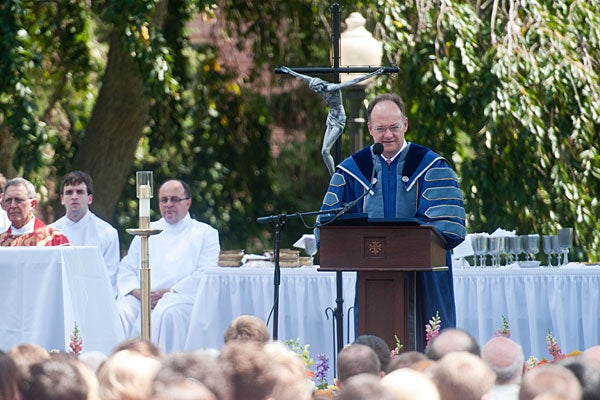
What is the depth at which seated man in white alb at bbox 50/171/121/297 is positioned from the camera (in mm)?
9859

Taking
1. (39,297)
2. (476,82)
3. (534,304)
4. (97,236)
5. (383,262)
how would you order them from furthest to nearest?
(476,82) → (97,236) → (534,304) → (39,297) → (383,262)

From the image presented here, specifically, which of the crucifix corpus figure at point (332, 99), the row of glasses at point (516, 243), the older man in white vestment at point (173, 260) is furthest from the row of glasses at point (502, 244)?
the older man in white vestment at point (173, 260)

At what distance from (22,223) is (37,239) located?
184mm

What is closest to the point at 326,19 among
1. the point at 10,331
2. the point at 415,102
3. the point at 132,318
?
the point at 415,102

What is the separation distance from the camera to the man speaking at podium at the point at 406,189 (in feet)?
22.3

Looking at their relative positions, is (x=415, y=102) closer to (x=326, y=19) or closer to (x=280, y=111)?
(x=326, y=19)

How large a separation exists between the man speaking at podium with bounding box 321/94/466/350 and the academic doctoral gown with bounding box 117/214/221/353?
267cm

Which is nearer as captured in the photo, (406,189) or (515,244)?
(406,189)

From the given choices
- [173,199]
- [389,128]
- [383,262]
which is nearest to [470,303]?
[389,128]

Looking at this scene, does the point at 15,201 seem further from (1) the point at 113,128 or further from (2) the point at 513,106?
(2) the point at 513,106

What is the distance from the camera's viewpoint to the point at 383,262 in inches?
246

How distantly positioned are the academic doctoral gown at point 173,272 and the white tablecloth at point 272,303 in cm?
25

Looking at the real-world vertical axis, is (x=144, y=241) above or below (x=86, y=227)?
below

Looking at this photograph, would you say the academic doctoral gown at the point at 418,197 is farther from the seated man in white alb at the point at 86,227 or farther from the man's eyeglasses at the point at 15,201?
the seated man in white alb at the point at 86,227
